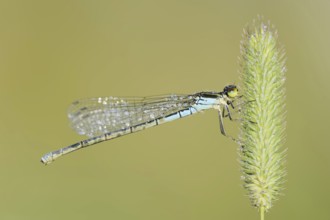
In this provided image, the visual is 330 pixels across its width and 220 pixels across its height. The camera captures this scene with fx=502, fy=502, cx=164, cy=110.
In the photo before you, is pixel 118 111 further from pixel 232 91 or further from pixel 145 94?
pixel 145 94

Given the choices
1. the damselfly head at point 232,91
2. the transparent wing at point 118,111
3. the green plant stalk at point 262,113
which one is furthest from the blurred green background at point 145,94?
the green plant stalk at point 262,113

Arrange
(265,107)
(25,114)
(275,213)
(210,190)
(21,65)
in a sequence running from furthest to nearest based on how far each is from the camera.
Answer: (21,65) → (25,114) → (210,190) → (275,213) → (265,107)

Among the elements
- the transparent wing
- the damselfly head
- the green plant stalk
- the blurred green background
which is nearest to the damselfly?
the transparent wing

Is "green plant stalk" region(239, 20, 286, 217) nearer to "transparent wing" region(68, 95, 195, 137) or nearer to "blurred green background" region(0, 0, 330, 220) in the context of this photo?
"transparent wing" region(68, 95, 195, 137)

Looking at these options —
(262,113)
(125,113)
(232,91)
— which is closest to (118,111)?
(125,113)

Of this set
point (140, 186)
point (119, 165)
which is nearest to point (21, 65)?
point (119, 165)

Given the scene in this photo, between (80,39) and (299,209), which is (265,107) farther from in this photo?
(80,39)

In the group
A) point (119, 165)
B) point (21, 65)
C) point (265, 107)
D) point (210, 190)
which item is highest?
point (21, 65)
